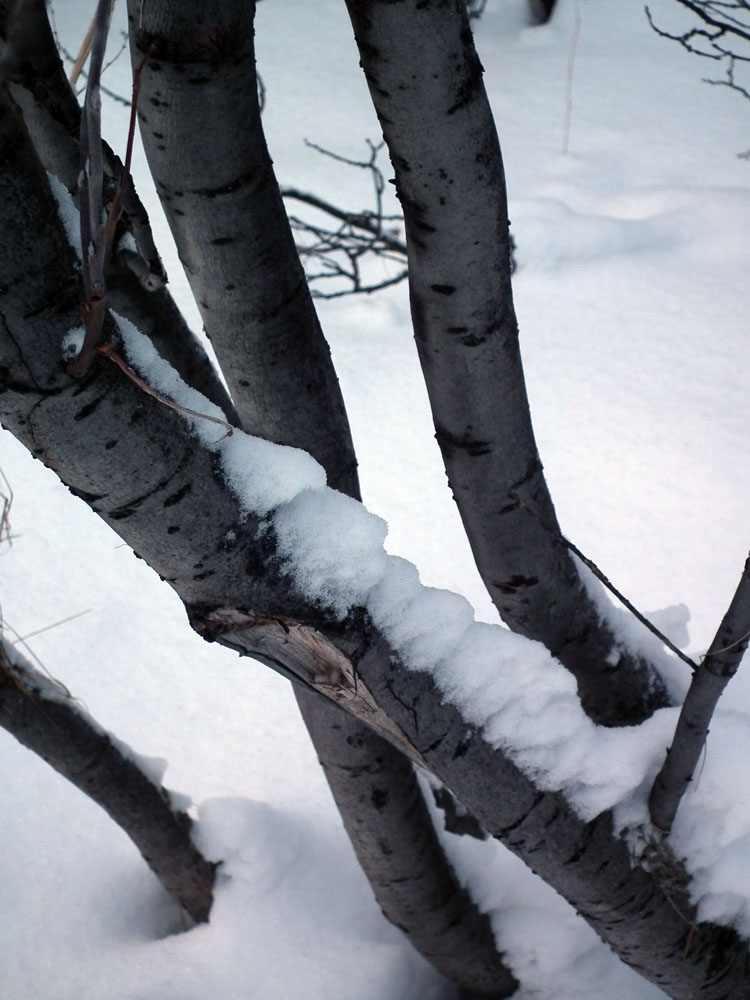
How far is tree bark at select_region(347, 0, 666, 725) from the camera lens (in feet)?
1.68

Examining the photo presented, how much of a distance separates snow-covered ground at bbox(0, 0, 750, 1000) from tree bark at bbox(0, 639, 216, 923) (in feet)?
0.17

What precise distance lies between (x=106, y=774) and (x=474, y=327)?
2.49 feet

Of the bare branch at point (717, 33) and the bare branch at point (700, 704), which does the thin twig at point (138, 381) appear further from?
the bare branch at point (717, 33)

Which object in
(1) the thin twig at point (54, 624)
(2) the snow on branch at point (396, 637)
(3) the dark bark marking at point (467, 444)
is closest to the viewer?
(2) the snow on branch at point (396, 637)

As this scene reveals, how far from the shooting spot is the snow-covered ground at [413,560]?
103cm

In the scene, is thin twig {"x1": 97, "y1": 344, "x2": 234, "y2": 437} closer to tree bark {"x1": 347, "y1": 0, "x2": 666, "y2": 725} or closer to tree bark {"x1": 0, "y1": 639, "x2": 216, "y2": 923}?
tree bark {"x1": 347, "y1": 0, "x2": 666, "y2": 725}

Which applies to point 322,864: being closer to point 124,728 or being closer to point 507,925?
point 507,925

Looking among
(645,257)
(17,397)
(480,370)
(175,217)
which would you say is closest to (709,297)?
(645,257)

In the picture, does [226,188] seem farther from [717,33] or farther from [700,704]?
[717,33]

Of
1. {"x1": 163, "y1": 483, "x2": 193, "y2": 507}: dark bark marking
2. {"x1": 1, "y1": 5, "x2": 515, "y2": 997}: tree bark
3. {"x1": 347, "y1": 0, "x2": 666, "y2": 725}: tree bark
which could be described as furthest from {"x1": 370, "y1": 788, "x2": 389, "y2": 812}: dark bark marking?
{"x1": 163, "y1": 483, "x2": 193, "y2": 507}: dark bark marking

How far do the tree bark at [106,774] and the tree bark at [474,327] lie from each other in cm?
56

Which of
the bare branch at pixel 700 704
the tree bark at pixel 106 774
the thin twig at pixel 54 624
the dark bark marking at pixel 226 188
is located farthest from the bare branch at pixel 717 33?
the thin twig at pixel 54 624

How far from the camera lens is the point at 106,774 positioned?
1.01m

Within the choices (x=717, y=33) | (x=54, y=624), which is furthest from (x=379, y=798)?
(x=717, y=33)
